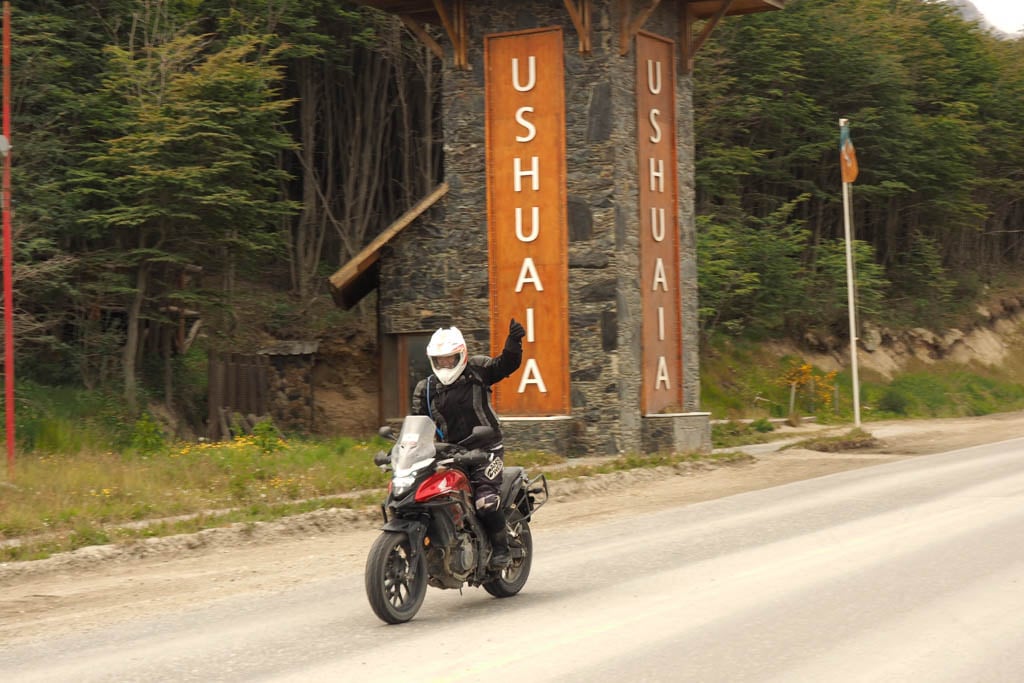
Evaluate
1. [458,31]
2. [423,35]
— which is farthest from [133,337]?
[458,31]

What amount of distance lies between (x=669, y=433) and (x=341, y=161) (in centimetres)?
1853

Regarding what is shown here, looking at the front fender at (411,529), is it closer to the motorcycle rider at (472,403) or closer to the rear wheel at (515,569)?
the motorcycle rider at (472,403)

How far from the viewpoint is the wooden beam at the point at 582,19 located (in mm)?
24078

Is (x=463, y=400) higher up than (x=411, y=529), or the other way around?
(x=463, y=400)

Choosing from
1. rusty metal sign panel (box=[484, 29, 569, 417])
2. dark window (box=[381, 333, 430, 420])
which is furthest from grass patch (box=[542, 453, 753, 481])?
dark window (box=[381, 333, 430, 420])

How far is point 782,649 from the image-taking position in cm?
798

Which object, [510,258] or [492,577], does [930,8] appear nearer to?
[510,258]

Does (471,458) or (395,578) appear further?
(471,458)

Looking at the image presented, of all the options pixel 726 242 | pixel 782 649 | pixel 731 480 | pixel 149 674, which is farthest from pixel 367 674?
pixel 726 242

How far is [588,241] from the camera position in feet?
80.1

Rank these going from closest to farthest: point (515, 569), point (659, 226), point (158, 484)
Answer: point (515, 569)
point (158, 484)
point (659, 226)

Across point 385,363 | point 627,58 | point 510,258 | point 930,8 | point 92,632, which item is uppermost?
point 930,8

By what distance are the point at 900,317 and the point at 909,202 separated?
16.6ft

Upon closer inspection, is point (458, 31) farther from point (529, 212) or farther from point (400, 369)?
point (400, 369)
